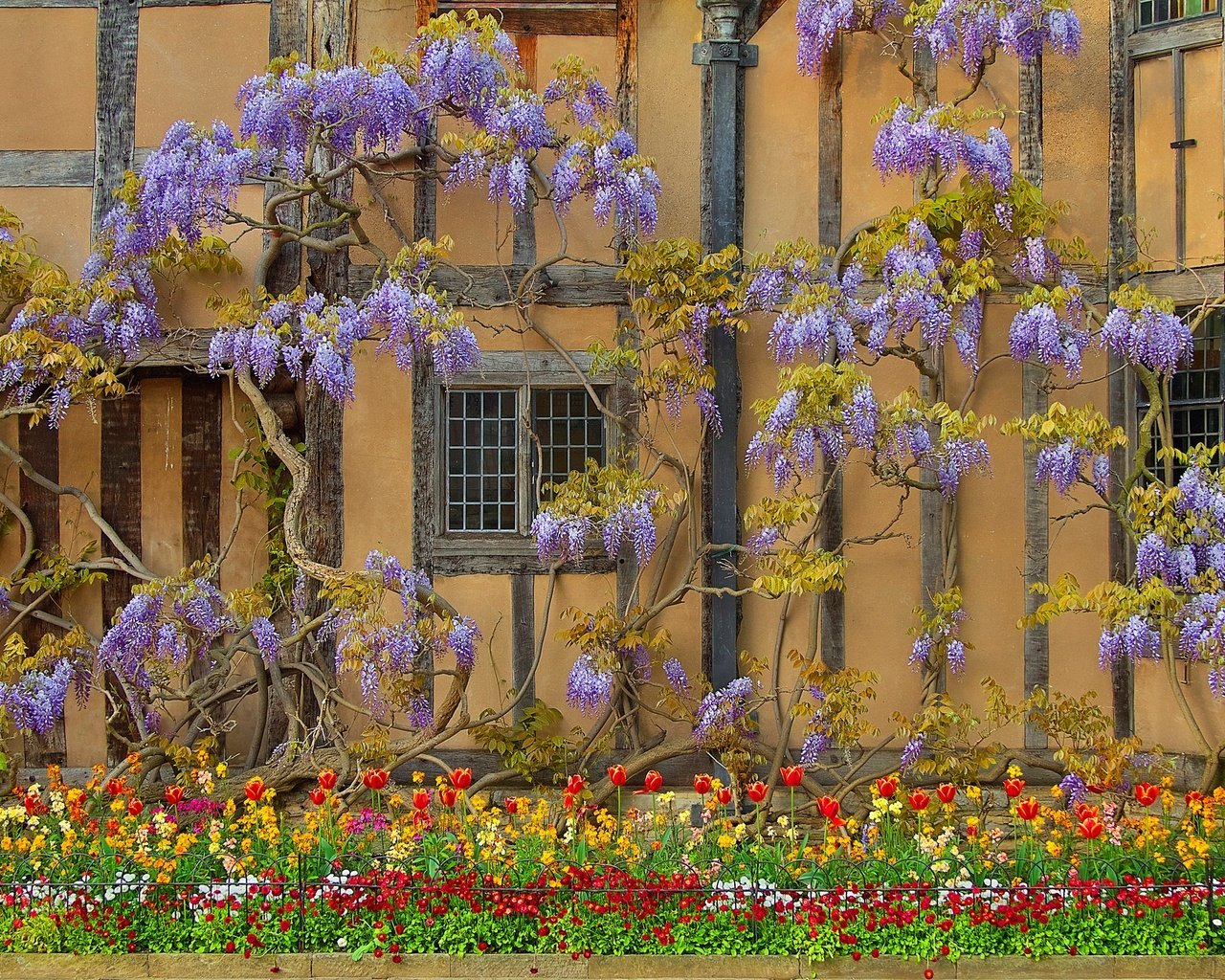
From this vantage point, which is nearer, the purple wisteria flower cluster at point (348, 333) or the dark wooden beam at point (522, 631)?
the purple wisteria flower cluster at point (348, 333)

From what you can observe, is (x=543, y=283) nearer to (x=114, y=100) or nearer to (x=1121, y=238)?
(x=114, y=100)

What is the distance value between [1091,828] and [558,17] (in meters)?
5.03

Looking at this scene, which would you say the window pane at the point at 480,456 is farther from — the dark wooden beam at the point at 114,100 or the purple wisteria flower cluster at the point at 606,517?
the dark wooden beam at the point at 114,100

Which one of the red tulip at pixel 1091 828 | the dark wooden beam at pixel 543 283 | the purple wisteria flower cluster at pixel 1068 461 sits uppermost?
the dark wooden beam at pixel 543 283

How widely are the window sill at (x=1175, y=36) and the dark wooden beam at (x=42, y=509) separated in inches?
254

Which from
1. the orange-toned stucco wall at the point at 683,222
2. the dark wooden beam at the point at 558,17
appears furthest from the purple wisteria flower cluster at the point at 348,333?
the dark wooden beam at the point at 558,17

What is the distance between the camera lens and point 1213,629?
581 cm

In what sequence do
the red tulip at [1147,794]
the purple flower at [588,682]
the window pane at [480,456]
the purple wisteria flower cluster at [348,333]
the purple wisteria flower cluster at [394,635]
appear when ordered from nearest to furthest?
1. the red tulip at [1147,794]
2. the purple wisteria flower cluster at [394,635]
3. the purple wisteria flower cluster at [348,333]
4. the purple flower at [588,682]
5. the window pane at [480,456]

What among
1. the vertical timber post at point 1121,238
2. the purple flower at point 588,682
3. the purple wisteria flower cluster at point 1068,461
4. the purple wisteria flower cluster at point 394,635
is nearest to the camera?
the purple wisteria flower cluster at point 1068,461

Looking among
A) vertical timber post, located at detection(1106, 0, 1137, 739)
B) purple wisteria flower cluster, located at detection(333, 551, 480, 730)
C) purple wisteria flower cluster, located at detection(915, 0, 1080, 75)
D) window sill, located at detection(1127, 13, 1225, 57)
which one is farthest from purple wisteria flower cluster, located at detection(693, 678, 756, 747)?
window sill, located at detection(1127, 13, 1225, 57)

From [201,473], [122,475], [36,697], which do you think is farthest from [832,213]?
[36,697]

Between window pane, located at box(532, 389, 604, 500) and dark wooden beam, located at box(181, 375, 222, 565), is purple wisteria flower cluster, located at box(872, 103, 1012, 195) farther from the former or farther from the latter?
dark wooden beam, located at box(181, 375, 222, 565)

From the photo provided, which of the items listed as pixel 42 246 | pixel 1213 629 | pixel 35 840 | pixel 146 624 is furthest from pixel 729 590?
pixel 42 246

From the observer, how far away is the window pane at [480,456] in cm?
715
